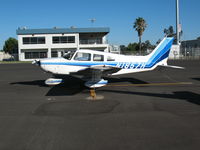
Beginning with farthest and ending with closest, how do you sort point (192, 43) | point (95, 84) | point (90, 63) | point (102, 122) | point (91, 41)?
point (192, 43), point (91, 41), point (90, 63), point (95, 84), point (102, 122)

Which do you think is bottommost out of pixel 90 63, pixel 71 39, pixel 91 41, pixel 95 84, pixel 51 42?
pixel 95 84

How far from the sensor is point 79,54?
376 inches

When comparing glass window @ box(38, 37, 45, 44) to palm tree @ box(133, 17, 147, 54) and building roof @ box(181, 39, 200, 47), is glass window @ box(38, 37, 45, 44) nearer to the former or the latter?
palm tree @ box(133, 17, 147, 54)

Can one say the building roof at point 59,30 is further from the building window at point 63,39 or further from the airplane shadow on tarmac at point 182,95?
the airplane shadow on tarmac at point 182,95

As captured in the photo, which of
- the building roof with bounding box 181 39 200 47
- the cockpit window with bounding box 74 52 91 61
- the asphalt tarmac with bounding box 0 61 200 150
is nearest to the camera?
the asphalt tarmac with bounding box 0 61 200 150

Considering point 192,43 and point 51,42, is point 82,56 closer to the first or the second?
Result: point 51,42

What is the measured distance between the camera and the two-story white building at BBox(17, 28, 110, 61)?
45.0 m

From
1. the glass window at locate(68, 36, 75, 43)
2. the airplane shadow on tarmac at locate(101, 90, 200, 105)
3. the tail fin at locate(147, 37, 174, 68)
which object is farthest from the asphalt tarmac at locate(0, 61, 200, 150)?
the glass window at locate(68, 36, 75, 43)

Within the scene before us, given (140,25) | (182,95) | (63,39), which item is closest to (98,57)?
(182,95)

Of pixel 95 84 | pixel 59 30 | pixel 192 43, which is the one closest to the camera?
pixel 95 84

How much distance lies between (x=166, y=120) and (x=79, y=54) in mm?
5958

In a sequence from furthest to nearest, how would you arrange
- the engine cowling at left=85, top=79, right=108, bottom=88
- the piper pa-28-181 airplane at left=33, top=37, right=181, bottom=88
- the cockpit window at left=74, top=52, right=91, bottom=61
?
the cockpit window at left=74, top=52, right=91, bottom=61
the piper pa-28-181 airplane at left=33, top=37, right=181, bottom=88
the engine cowling at left=85, top=79, right=108, bottom=88

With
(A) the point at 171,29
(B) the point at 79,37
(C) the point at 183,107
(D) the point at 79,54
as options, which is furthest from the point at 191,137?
(A) the point at 171,29

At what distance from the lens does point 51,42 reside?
149 ft
